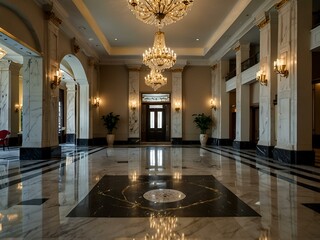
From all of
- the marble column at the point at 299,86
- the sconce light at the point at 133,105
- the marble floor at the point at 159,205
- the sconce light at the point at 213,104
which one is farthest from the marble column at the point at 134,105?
the marble floor at the point at 159,205

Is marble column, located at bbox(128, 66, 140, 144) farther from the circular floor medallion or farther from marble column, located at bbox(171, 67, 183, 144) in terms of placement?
the circular floor medallion

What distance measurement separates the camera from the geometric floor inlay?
304cm

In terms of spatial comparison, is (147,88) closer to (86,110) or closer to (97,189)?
(86,110)

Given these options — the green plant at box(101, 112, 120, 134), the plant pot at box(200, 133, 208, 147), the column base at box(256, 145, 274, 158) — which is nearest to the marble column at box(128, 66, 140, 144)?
the green plant at box(101, 112, 120, 134)

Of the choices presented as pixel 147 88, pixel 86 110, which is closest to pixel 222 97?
pixel 147 88

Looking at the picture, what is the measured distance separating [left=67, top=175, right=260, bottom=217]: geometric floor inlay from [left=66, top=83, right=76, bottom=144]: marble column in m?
12.4

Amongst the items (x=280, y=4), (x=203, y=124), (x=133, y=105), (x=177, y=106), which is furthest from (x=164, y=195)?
(x=133, y=105)

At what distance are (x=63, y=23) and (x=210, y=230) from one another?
8.93m

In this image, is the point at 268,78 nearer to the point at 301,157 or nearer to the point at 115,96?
the point at 301,157

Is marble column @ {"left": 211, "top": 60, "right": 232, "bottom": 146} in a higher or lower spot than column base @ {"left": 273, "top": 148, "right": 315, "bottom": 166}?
higher

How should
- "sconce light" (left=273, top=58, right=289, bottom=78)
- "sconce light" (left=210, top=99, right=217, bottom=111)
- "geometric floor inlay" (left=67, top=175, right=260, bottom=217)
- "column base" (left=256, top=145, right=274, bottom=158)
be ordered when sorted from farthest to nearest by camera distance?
"sconce light" (left=210, top=99, right=217, bottom=111)
"column base" (left=256, top=145, right=274, bottom=158)
"sconce light" (left=273, top=58, right=289, bottom=78)
"geometric floor inlay" (left=67, top=175, right=260, bottom=217)

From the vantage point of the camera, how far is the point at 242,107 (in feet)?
37.7

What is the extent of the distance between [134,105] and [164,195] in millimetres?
12050

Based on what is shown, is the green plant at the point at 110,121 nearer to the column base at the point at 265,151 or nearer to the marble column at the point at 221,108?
the marble column at the point at 221,108
